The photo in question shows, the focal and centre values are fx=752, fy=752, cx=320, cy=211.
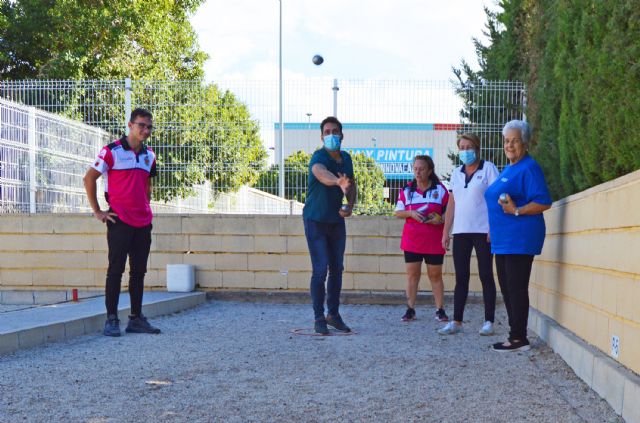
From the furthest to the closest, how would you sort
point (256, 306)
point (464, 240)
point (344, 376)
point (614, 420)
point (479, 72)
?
point (479, 72) → point (256, 306) → point (464, 240) → point (344, 376) → point (614, 420)

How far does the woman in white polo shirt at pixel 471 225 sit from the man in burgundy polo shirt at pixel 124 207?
2571 millimetres

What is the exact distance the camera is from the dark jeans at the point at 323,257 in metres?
6.15

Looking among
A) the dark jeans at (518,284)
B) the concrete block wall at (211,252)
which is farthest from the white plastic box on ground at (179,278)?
the dark jeans at (518,284)

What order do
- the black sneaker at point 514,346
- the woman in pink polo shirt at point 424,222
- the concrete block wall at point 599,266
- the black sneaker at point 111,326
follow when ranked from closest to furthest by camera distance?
the concrete block wall at point 599,266
the black sneaker at point 514,346
the black sneaker at point 111,326
the woman in pink polo shirt at point 424,222

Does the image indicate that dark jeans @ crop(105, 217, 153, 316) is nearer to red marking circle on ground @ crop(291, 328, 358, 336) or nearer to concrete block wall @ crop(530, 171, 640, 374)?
red marking circle on ground @ crop(291, 328, 358, 336)

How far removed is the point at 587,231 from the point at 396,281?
16.4 ft

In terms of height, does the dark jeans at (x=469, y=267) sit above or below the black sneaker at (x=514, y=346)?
above

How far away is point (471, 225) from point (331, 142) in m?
1.33

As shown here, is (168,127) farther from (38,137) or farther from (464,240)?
(464,240)

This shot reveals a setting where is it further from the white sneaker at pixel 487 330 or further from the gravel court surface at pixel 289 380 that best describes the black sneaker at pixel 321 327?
the white sneaker at pixel 487 330

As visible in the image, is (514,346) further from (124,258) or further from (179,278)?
(179,278)

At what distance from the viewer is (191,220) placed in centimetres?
971

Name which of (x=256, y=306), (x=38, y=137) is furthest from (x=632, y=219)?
(x=38, y=137)

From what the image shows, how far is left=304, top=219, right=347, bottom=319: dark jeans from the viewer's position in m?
6.15
